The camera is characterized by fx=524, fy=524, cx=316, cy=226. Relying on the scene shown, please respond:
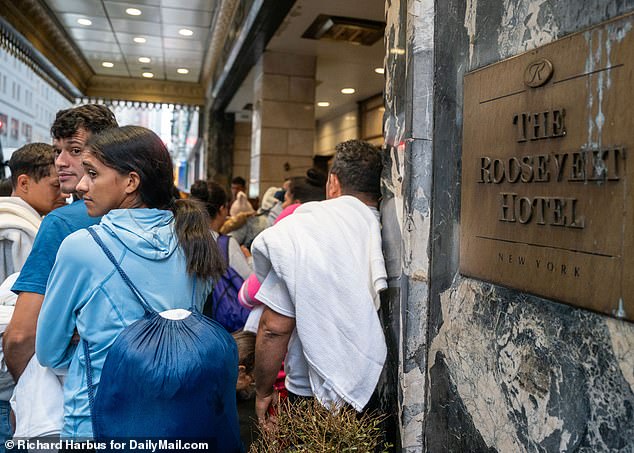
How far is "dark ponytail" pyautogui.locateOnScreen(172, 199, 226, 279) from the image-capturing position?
1.69 m

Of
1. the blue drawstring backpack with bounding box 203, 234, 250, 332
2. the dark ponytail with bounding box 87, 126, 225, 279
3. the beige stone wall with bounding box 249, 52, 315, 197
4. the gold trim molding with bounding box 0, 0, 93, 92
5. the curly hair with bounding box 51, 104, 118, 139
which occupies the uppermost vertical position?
the gold trim molding with bounding box 0, 0, 93, 92

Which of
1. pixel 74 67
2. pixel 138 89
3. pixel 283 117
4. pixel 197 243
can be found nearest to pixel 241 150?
pixel 138 89

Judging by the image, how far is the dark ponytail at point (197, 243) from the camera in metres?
1.69

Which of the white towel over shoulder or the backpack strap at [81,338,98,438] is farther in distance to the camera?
the white towel over shoulder

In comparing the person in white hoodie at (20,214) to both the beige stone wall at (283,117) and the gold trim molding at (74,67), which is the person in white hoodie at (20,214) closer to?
the beige stone wall at (283,117)

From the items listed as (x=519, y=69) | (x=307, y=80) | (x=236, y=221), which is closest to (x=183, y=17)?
(x=307, y=80)

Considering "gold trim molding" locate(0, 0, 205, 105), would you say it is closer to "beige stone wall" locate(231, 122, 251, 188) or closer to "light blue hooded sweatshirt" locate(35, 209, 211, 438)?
"beige stone wall" locate(231, 122, 251, 188)

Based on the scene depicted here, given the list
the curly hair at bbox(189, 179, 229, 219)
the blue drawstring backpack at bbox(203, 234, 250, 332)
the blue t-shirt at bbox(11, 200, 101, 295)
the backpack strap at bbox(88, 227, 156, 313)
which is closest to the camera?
the backpack strap at bbox(88, 227, 156, 313)

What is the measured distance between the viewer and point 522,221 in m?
1.35

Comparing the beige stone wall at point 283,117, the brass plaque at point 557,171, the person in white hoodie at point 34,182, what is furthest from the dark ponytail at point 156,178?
the beige stone wall at point 283,117

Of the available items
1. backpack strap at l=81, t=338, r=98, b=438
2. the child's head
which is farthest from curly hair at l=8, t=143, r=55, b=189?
backpack strap at l=81, t=338, r=98, b=438

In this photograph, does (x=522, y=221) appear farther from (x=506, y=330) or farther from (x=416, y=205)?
(x=416, y=205)

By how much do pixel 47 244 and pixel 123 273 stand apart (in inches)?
14.7

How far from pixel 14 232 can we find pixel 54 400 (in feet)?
3.51
